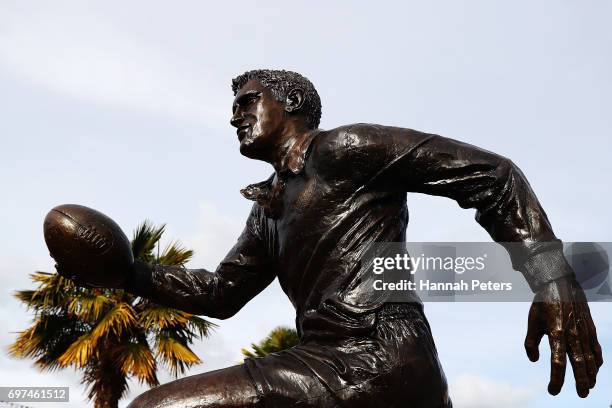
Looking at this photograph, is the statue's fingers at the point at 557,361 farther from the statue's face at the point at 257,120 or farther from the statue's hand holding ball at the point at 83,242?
the statue's hand holding ball at the point at 83,242

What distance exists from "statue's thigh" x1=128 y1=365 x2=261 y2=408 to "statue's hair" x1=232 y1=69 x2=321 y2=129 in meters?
1.45

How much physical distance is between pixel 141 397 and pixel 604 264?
2057mm

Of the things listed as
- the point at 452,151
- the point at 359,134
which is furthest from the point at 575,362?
the point at 359,134

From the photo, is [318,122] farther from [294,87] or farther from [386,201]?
[386,201]

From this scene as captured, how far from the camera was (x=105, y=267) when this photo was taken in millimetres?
4234

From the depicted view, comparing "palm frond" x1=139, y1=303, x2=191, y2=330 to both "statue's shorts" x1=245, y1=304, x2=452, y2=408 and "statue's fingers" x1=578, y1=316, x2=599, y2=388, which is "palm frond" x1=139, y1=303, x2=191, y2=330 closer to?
"statue's shorts" x1=245, y1=304, x2=452, y2=408

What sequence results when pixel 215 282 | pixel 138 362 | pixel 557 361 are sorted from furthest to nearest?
pixel 138 362, pixel 215 282, pixel 557 361

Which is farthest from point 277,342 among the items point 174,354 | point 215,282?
point 215,282

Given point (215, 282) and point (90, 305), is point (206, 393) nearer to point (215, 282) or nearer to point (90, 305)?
point (215, 282)

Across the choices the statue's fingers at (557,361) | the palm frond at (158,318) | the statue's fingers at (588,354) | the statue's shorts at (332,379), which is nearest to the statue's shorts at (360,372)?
the statue's shorts at (332,379)

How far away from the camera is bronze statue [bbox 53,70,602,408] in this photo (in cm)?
350

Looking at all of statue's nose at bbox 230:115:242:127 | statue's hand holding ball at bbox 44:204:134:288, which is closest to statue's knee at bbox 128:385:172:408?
statue's hand holding ball at bbox 44:204:134:288

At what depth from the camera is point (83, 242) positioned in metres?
4.14

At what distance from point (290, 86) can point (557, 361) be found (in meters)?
1.91
